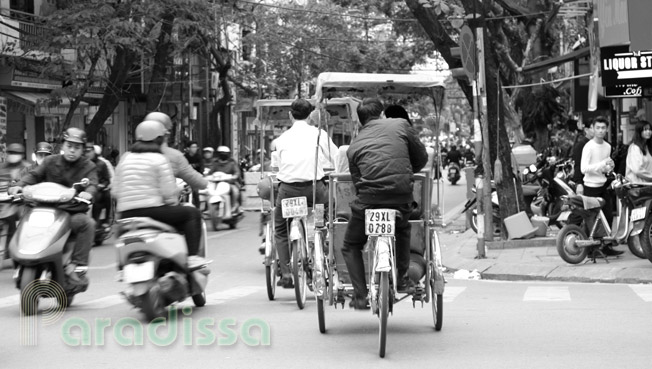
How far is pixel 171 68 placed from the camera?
39281 mm

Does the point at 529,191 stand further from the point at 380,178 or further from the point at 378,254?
the point at 378,254

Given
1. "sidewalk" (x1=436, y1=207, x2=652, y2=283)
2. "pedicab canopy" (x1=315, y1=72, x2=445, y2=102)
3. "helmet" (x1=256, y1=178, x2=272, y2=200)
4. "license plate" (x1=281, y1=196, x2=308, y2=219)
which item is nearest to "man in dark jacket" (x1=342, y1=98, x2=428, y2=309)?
"license plate" (x1=281, y1=196, x2=308, y2=219)

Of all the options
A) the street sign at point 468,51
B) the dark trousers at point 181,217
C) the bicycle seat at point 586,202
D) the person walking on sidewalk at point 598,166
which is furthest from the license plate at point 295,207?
the person walking on sidewalk at point 598,166

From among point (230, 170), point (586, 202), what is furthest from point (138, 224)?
point (230, 170)

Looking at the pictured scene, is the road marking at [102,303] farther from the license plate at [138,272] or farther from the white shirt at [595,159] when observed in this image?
the white shirt at [595,159]

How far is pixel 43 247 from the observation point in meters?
9.28

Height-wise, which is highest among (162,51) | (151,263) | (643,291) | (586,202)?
(162,51)

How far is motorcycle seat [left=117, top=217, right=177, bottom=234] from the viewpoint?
8656mm

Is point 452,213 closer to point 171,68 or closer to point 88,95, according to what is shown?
point 88,95

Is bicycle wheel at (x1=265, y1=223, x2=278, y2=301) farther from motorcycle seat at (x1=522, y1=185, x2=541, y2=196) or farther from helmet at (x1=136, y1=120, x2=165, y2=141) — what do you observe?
motorcycle seat at (x1=522, y1=185, x2=541, y2=196)

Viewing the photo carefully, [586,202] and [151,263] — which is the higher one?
[586,202]

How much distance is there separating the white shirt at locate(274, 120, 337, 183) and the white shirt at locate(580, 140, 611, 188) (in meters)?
5.33

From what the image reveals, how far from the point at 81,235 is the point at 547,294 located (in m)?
4.78

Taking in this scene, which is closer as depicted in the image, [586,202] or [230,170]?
[586,202]
